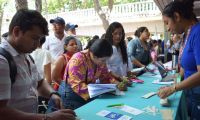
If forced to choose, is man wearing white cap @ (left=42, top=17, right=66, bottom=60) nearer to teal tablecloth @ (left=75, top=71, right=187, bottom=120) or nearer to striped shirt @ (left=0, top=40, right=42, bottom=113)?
teal tablecloth @ (left=75, top=71, right=187, bottom=120)

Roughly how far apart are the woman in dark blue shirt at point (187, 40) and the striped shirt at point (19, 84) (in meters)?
1.05

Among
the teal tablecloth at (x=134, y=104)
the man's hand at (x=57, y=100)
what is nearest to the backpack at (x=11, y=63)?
the man's hand at (x=57, y=100)

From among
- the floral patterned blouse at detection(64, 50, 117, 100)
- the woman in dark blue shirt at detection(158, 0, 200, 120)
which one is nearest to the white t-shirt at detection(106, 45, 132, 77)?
the floral patterned blouse at detection(64, 50, 117, 100)

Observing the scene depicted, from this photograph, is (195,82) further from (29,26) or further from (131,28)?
(131,28)

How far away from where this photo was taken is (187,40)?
213 centimetres

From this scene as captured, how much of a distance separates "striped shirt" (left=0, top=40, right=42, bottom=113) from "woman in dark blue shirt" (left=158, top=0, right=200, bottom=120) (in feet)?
3.43

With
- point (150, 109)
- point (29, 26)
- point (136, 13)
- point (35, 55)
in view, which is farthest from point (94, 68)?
point (136, 13)

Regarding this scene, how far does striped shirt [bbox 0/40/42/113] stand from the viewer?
1.30 meters

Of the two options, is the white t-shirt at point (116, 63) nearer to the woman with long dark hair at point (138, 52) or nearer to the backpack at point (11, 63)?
the woman with long dark hair at point (138, 52)

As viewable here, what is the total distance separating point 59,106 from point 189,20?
4.11ft

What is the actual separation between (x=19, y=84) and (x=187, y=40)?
1.36m

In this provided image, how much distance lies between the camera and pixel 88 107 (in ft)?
6.99

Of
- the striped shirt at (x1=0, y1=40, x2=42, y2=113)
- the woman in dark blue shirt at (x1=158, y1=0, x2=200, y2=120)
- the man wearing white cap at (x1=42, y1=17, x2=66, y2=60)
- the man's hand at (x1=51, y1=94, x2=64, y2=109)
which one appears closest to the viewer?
the striped shirt at (x1=0, y1=40, x2=42, y2=113)

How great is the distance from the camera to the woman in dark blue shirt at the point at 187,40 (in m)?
2.03
